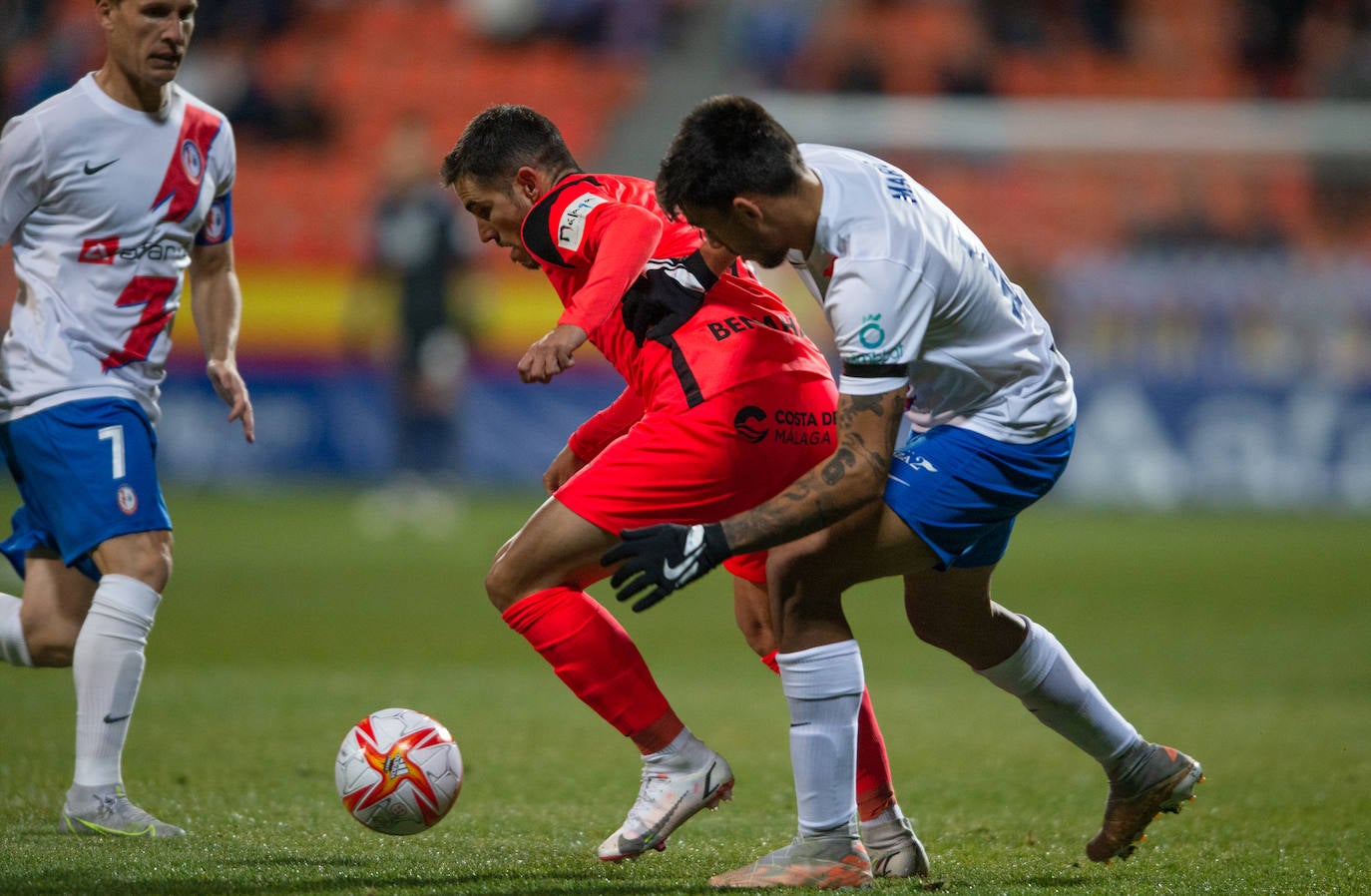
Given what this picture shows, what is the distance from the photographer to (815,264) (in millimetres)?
3963

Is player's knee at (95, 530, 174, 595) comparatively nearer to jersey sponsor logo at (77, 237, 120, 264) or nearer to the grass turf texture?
the grass turf texture

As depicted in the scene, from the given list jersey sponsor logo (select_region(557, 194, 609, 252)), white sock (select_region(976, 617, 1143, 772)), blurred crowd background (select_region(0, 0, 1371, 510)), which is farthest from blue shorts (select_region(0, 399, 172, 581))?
blurred crowd background (select_region(0, 0, 1371, 510))

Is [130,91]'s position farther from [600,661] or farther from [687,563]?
[687,563]

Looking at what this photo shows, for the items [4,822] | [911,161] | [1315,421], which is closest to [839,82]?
[911,161]

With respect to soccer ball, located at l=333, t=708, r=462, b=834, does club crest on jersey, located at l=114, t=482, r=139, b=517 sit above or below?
above

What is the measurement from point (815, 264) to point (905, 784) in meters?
2.45

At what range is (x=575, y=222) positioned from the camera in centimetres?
423

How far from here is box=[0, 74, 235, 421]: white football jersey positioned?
477 cm

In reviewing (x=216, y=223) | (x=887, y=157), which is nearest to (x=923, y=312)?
(x=216, y=223)

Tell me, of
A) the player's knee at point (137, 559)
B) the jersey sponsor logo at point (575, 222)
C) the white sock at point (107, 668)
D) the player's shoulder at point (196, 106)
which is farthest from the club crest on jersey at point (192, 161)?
the jersey sponsor logo at point (575, 222)

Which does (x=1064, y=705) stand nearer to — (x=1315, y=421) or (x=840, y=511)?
(x=840, y=511)

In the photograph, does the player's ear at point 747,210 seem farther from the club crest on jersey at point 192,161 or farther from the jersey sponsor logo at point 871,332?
the club crest on jersey at point 192,161

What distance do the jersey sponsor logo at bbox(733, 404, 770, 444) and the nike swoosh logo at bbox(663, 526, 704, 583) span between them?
2.00ft

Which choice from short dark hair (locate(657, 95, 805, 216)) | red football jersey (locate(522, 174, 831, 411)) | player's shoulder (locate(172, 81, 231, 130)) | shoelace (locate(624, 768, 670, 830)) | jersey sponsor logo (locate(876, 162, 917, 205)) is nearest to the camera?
short dark hair (locate(657, 95, 805, 216))
